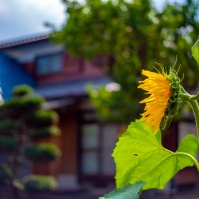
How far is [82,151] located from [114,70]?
4.36 meters

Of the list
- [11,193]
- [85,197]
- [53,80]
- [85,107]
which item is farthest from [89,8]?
[53,80]

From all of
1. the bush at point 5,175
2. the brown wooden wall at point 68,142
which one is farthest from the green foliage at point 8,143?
the brown wooden wall at point 68,142

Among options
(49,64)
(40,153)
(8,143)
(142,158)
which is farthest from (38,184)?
(142,158)

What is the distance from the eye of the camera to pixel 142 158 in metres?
0.73

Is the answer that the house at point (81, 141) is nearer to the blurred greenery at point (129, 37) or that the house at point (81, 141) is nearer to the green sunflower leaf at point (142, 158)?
the blurred greenery at point (129, 37)

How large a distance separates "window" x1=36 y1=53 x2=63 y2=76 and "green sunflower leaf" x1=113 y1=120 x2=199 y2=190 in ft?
34.4

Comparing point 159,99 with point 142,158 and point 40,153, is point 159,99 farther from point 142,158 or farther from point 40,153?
point 40,153

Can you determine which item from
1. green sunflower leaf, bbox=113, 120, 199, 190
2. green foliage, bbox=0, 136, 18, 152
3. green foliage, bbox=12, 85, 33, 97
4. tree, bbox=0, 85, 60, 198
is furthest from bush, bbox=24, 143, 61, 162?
green sunflower leaf, bbox=113, 120, 199, 190

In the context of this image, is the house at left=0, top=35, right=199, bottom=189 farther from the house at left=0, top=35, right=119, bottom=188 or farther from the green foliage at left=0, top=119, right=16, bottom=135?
the green foliage at left=0, top=119, right=16, bottom=135

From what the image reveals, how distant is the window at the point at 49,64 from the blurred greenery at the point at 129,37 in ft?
18.7

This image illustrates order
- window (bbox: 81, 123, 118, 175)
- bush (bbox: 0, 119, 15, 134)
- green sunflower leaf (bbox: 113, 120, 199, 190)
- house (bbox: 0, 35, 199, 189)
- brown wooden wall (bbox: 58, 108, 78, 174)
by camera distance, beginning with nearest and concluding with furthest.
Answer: green sunflower leaf (bbox: 113, 120, 199, 190), bush (bbox: 0, 119, 15, 134), house (bbox: 0, 35, 199, 189), window (bbox: 81, 123, 118, 175), brown wooden wall (bbox: 58, 108, 78, 174)

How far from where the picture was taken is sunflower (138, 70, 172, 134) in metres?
0.64

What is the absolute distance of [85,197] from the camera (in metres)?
7.53

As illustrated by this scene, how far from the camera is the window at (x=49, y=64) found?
11.2 m
